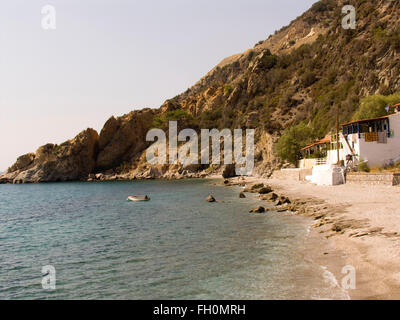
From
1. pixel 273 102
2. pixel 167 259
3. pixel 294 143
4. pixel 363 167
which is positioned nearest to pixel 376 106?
pixel 363 167

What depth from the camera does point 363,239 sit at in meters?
14.6

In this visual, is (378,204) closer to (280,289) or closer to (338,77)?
(280,289)

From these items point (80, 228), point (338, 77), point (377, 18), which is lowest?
point (80, 228)

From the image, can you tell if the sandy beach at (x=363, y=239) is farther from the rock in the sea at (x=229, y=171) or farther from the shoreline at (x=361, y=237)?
the rock in the sea at (x=229, y=171)

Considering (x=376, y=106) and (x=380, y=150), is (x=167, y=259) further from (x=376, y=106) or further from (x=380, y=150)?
(x=376, y=106)

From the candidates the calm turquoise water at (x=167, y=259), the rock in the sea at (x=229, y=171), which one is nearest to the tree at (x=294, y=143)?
the rock in the sea at (x=229, y=171)

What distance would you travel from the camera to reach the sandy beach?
992 centimetres

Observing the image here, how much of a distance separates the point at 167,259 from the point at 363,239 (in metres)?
8.29

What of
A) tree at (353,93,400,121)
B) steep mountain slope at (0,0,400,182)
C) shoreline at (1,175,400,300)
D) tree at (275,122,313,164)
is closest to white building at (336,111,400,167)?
shoreline at (1,175,400,300)

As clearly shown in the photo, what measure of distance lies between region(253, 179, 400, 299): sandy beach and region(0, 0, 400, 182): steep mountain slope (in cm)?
4140

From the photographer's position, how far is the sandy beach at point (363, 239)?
9.92 m
